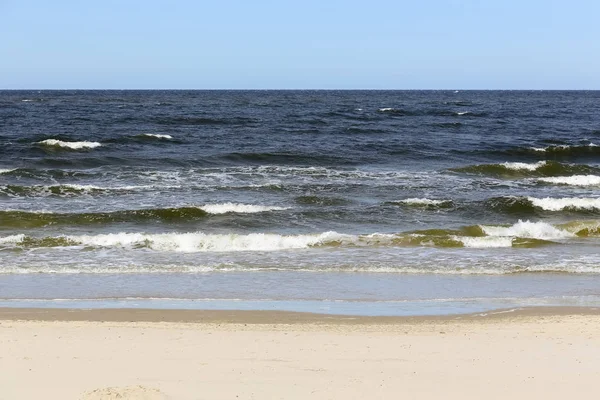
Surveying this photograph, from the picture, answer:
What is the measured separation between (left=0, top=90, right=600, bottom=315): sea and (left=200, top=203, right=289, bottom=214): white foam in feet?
0.29

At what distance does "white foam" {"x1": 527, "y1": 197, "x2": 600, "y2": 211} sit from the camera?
62.2ft

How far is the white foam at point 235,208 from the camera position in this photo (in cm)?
1744

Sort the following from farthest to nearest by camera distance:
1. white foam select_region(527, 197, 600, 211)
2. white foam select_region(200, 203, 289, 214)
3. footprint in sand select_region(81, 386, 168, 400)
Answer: white foam select_region(527, 197, 600, 211) → white foam select_region(200, 203, 289, 214) → footprint in sand select_region(81, 386, 168, 400)

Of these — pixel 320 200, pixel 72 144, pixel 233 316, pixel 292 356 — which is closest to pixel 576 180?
pixel 320 200

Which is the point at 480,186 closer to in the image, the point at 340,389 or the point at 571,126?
the point at 340,389

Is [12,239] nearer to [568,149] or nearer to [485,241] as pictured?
[485,241]

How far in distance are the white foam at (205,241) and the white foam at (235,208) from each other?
2.78 meters

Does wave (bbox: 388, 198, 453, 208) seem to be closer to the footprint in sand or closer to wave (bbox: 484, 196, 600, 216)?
wave (bbox: 484, 196, 600, 216)

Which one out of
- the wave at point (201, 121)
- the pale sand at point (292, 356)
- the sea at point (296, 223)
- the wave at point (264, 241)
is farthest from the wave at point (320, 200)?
the wave at point (201, 121)

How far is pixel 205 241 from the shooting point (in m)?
14.3

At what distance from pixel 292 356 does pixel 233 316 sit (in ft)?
6.28

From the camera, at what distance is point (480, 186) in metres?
22.7

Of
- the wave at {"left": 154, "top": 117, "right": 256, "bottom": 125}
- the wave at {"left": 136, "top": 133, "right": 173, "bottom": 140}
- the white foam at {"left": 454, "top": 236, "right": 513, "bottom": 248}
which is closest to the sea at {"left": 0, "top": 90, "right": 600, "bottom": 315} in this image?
the white foam at {"left": 454, "top": 236, "right": 513, "bottom": 248}

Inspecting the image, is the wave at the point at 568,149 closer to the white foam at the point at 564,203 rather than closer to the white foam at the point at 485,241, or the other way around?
the white foam at the point at 564,203
